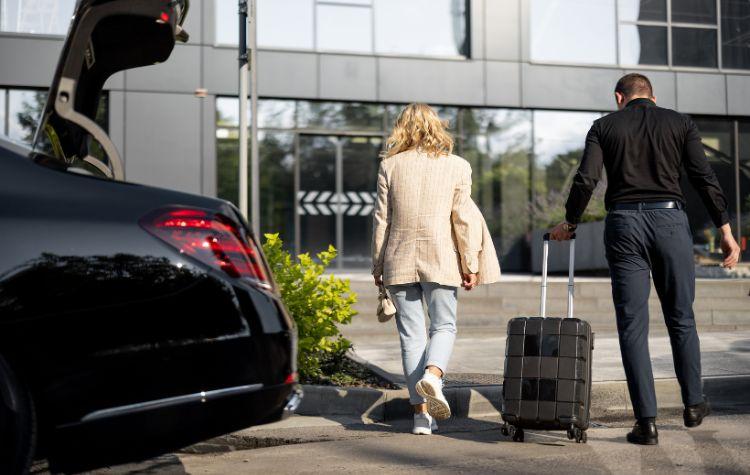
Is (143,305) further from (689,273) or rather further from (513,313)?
(513,313)

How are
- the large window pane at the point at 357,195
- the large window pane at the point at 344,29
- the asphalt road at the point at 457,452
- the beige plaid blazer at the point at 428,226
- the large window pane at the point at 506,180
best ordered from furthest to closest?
the large window pane at the point at 506,180, the large window pane at the point at 357,195, the large window pane at the point at 344,29, the beige plaid blazer at the point at 428,226, the asphalt road at the point at 457,452

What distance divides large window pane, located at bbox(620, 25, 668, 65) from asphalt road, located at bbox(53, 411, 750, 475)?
1379 centimetres

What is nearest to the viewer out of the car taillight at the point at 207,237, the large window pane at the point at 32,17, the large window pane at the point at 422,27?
the car taillight at the point at 207,237

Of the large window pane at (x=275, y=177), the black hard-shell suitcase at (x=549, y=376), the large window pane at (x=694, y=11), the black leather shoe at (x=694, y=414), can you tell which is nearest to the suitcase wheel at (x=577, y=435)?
the black hard-shell suitcase at (x=549, y=376)

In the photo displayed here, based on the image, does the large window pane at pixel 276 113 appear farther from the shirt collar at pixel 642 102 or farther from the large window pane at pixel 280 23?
the shirt collar at pixel 642 102

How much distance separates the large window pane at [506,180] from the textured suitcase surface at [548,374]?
512 inches

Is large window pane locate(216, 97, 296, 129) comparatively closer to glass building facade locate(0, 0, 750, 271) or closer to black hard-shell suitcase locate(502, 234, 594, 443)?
glass building facade locate(0, 0, 750, 271)

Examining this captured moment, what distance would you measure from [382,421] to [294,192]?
11.2 metres

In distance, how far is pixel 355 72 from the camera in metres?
16.8

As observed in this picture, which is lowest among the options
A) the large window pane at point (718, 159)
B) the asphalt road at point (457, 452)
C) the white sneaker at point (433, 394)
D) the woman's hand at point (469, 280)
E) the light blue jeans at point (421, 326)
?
the asphalt road at point (457, 452)

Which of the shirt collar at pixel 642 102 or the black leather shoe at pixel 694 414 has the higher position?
the shirt collar at pixel 642 102

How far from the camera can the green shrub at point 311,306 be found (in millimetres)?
6203

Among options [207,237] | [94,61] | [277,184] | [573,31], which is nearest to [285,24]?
[277,184]

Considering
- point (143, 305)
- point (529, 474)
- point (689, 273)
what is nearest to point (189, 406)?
point (143, 305)
